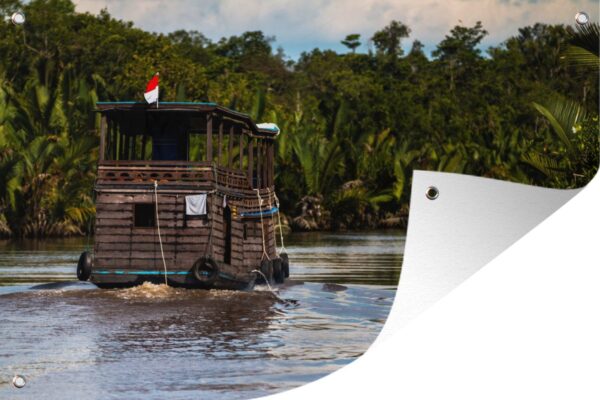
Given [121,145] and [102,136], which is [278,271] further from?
[102,136]

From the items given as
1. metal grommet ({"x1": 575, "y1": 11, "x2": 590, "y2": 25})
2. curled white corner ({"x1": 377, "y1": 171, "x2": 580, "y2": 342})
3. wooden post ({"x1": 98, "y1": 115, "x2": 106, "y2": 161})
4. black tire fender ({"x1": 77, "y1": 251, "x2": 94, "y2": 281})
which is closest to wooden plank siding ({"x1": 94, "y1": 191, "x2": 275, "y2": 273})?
black tire fender ({"x1": 77, "y1": 251, "x2": 94, "y2": 281})

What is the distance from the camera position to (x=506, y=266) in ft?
11.2

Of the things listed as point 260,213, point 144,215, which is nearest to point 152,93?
point 260,213

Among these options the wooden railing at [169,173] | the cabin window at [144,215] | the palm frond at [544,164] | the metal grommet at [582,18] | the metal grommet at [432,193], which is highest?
the metal grommet at [582,18]

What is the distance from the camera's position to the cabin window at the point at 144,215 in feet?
22.5

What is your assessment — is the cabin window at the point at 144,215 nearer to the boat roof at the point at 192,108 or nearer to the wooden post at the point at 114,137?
the wooden post at the point at 114,137

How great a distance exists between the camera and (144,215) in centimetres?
700

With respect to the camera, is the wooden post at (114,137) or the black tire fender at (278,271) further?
the wooden post at (114,137)

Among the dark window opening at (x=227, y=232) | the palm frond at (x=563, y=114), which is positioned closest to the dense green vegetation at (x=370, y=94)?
the palm frond at (x=563, y=114)

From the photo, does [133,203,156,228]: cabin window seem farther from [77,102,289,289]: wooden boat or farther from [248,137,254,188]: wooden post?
[248,137,254,188]: wooden post

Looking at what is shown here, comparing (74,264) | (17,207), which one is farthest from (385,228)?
(17,207)

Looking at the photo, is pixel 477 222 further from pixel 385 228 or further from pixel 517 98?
pixel 385 228

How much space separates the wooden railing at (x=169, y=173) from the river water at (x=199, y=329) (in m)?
0.41

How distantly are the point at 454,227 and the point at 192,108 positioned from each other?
180cm
